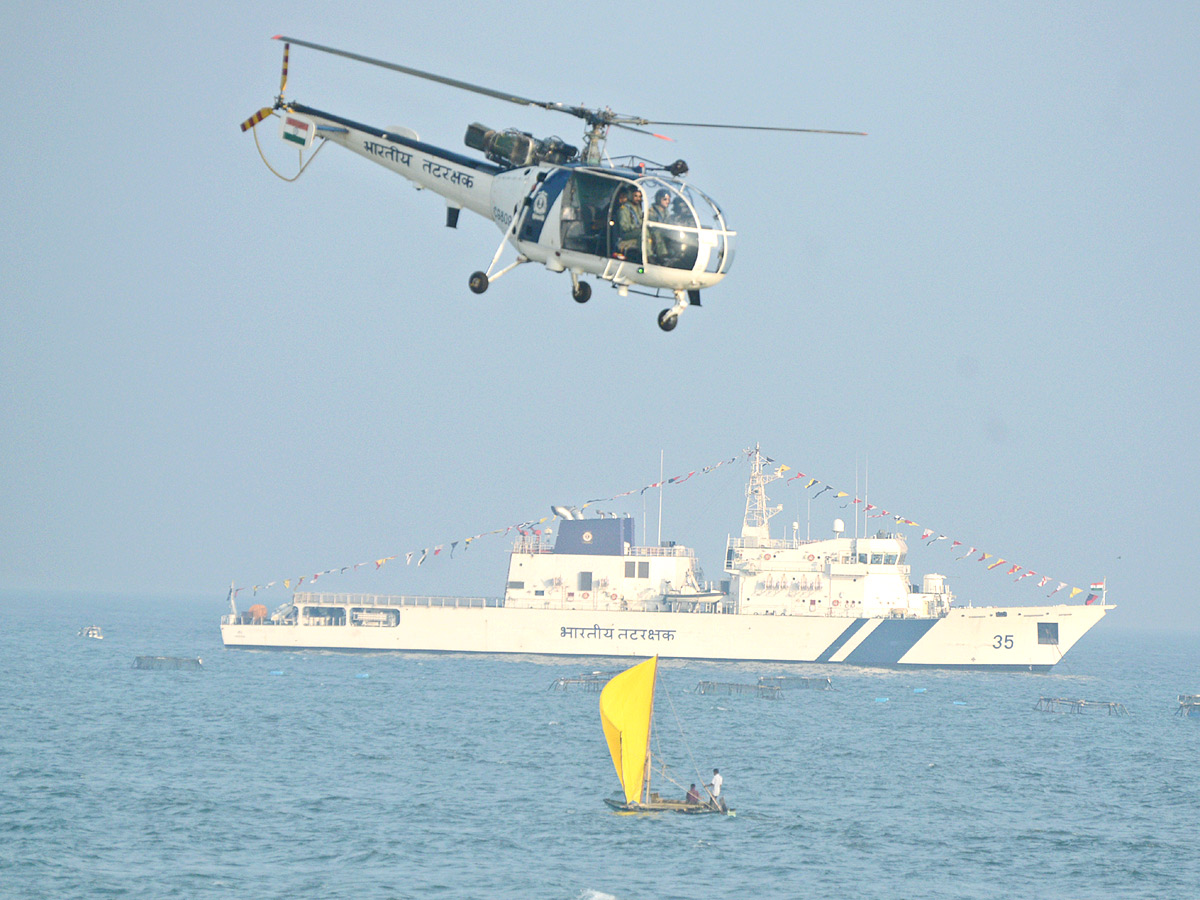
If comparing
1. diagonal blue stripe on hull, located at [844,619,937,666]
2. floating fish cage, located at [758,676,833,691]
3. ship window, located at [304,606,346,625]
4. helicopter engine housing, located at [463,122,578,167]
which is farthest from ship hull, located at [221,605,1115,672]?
helicopter engine housing, located at [463,122,578,167]

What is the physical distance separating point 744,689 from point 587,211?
4472 centimetres

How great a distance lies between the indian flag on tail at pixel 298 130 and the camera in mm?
25750

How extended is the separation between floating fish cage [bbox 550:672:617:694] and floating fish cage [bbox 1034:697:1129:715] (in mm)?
20734

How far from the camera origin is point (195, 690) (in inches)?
2525

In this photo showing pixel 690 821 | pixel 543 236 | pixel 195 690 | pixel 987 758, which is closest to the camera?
pixel 543 236

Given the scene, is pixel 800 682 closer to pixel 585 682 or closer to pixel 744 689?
pixel 744 689

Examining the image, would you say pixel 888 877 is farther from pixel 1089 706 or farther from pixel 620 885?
pixel 1089 706

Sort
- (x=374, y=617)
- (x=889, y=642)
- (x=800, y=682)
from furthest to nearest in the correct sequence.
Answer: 1. (x=374, y=617)
2. (x=889, y=642)
3. (x=800, y=682)

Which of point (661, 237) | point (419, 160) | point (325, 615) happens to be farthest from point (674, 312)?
point (325, 615)

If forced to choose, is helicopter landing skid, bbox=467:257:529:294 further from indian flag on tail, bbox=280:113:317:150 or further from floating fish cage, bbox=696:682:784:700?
floating fish cage, bbox=696:682:784:700

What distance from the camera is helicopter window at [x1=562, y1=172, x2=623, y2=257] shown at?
21.3 m

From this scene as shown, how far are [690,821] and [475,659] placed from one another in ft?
148

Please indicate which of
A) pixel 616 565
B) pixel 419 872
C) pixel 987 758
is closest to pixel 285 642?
pixel 616 565

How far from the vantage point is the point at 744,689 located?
6300cm
